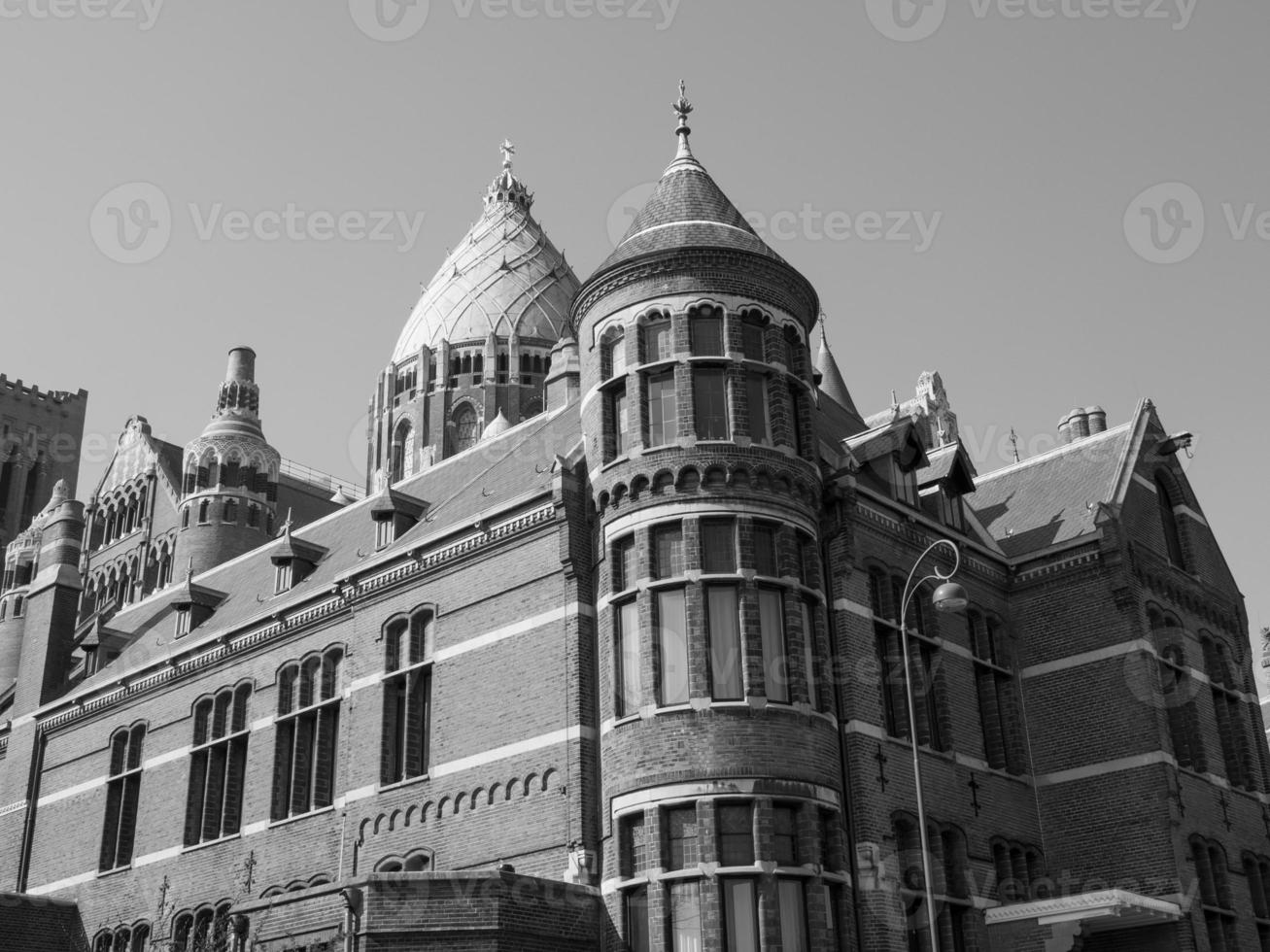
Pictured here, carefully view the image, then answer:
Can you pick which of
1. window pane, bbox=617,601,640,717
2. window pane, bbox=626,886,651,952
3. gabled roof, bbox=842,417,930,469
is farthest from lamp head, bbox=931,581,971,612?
gabled roof, bbox=842,417,930,469

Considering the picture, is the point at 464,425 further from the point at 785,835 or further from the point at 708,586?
the point at 785,835

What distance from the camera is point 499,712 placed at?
92.6ft

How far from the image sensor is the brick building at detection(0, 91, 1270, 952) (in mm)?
24953

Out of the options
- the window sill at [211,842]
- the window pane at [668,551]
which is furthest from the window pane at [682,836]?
the window sill at [211,842]

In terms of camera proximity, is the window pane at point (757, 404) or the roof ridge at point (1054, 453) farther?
A: the roof ridge at point (1054, 453)

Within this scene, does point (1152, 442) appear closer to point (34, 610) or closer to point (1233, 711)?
point (1233, 711)

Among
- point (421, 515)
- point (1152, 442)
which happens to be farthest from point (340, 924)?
point (1152, 442)

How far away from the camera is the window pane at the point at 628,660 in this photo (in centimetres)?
2612

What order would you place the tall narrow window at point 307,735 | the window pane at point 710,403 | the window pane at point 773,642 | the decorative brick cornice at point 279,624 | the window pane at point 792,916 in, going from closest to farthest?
the window pane at point 792,916, the window pane at point 773,642, the window pane at point 710,403, the decorative brick cornice at point 279,624, the tall narrow window at point 307,735

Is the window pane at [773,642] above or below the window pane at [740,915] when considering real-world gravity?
above

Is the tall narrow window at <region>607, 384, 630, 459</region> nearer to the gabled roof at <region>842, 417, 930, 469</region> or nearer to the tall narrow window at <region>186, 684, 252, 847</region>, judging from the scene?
the gabled roof at <region>842, 417, 930, 469</region>

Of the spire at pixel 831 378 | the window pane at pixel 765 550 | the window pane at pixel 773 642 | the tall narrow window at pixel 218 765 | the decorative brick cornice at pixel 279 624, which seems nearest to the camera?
the window pane at pixel 773 642

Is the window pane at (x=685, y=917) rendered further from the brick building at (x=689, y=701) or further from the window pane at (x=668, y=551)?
the window pane at (x=668, y=551)

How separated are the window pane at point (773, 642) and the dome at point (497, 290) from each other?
5082cm
